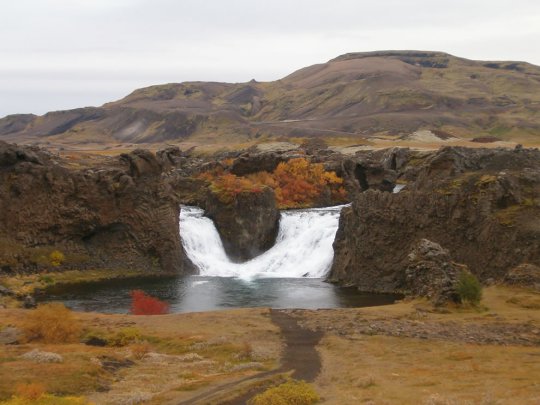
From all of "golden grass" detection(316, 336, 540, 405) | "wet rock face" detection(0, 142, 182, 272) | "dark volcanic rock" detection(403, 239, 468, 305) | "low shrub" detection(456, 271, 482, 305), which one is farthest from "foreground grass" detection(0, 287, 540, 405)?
"wet rock face" detection(0, 142, 182, 272)

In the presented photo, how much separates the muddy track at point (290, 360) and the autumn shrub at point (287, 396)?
792 millimetres

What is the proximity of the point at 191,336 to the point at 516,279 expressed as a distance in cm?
2318

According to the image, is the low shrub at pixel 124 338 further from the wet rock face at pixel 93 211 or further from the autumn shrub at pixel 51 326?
the wet rock face at pixel 93 211

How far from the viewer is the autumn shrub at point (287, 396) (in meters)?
20.5

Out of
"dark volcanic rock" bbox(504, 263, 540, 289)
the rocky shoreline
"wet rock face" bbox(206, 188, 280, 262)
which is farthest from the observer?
"wet rock face" bbox(206, 188, 280, 262)

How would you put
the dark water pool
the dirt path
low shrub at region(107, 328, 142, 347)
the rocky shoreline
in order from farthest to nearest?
the dark water pool < the rocky shoreline < low shrub at region(107, 328, 142, 347) < the dirt path

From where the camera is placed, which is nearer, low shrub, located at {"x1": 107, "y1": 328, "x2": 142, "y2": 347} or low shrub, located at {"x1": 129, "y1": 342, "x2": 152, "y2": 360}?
low shrub, located at {"x1": 129, "y1": 342, "x2": 152, "y2": 360}

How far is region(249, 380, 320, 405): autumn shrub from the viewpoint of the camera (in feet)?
67.2

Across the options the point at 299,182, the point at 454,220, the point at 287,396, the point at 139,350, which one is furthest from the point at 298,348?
the point at 299,182

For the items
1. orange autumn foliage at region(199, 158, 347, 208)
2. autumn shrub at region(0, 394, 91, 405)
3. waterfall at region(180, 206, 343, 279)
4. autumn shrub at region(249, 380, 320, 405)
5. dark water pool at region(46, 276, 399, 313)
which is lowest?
dark water pool at region(46, 276, 399, 313)

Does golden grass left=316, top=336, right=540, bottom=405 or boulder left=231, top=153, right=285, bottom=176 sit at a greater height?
boulder left=231, top=153, right=285, bottom=176

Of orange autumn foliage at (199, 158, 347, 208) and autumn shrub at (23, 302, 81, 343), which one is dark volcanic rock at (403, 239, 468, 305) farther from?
orange autumn foliage at (199, 158, 347, 208)

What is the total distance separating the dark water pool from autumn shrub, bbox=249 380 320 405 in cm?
2794

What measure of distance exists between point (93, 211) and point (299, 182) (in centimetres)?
4148
